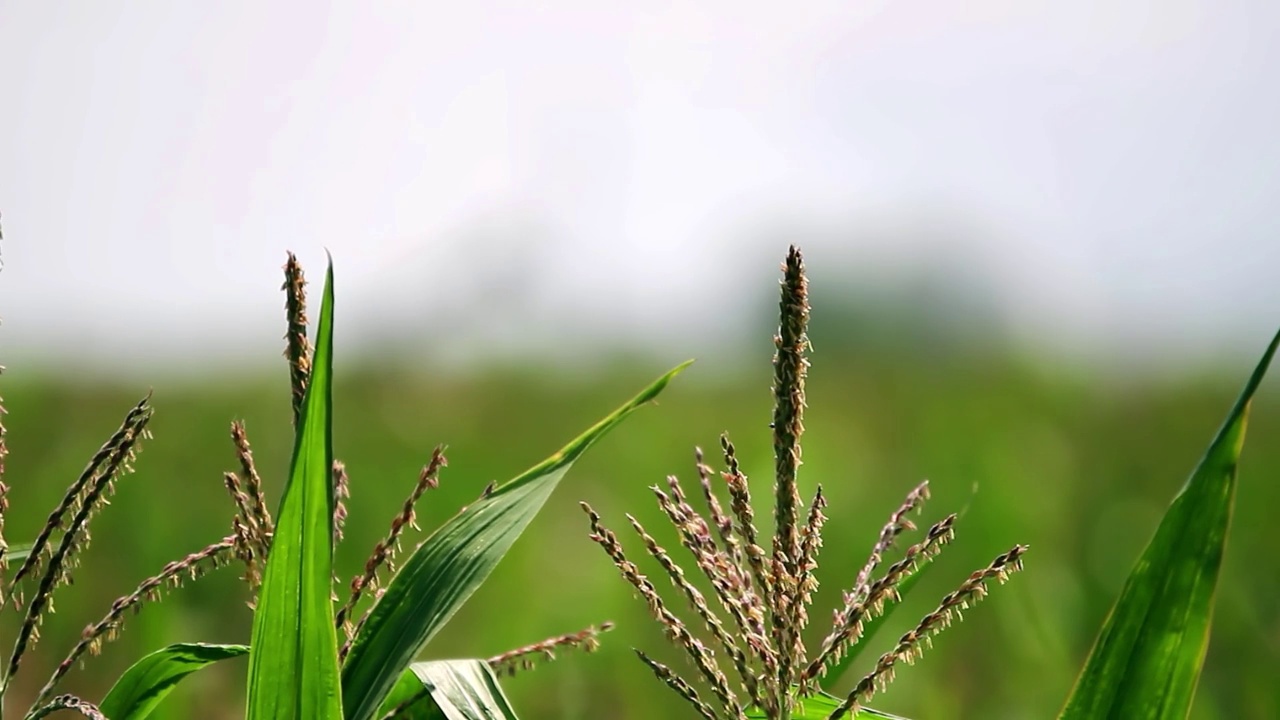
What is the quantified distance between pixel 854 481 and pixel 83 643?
368cm

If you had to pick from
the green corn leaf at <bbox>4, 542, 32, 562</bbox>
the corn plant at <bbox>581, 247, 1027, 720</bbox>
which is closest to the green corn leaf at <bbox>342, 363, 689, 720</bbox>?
the corn plant at <bbox>581, 247, 1027, 720</bbox>

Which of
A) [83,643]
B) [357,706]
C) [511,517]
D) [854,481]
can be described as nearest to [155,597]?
[83,643]

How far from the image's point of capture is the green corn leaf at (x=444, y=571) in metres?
0.87

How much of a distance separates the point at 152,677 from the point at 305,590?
1.12 feet

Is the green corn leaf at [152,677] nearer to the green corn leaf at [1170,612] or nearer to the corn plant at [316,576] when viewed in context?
the corn plant at [316,576]

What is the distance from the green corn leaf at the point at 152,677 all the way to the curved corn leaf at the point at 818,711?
19.8 inches

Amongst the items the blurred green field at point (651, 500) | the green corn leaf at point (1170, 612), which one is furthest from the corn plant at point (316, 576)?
the blurred green field at point (651, 500)

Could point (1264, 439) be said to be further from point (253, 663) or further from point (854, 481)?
point (253, 663)

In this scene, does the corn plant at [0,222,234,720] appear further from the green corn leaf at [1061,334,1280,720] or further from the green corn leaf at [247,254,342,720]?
the green corn leaf at [1061,334,1280,720]

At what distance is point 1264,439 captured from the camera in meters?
4.42

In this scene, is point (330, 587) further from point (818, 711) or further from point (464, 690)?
point (818, 711)

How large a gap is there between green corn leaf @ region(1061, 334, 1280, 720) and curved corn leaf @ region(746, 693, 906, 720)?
8.6 inches

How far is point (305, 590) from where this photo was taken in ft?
2.61

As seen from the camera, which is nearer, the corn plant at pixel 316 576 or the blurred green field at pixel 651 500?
the corn plant at pixel 316 576
